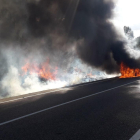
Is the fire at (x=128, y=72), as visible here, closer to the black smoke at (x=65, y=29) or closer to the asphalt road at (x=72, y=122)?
the black smoke at (x=65, y=29)

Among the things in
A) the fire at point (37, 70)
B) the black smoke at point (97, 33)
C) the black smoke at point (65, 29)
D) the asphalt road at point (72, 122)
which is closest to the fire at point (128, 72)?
the black smoke at point (65, 29)

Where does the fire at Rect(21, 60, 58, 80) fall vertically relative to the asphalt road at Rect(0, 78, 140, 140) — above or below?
above

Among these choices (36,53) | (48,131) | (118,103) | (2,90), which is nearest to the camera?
(48,131)

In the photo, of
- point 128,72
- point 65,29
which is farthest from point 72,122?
point 65,29

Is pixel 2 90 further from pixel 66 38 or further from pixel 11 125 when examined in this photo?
pixel 11 125

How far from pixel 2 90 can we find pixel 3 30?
4448mm

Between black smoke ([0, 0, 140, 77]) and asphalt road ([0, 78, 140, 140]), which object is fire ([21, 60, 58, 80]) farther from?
asphalt road ([0, 78, 140, 140])

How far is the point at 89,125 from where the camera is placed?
156 inches

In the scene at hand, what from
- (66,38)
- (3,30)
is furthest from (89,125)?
(66,38)

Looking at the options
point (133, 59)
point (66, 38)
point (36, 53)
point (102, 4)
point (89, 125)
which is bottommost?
point (89, 125)

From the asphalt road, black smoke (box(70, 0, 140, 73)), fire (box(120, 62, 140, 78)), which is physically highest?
black smoke (box(70, 0, 140, 73))

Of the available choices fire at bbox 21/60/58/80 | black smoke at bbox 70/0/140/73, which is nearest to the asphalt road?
fire at bbox 21/60/58/80

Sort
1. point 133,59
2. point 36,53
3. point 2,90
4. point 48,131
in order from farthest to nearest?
1. point 36,53
2. point 133,59
3. point 2,90
4. point 48,131

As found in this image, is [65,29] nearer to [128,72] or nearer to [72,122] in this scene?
[128,72]
